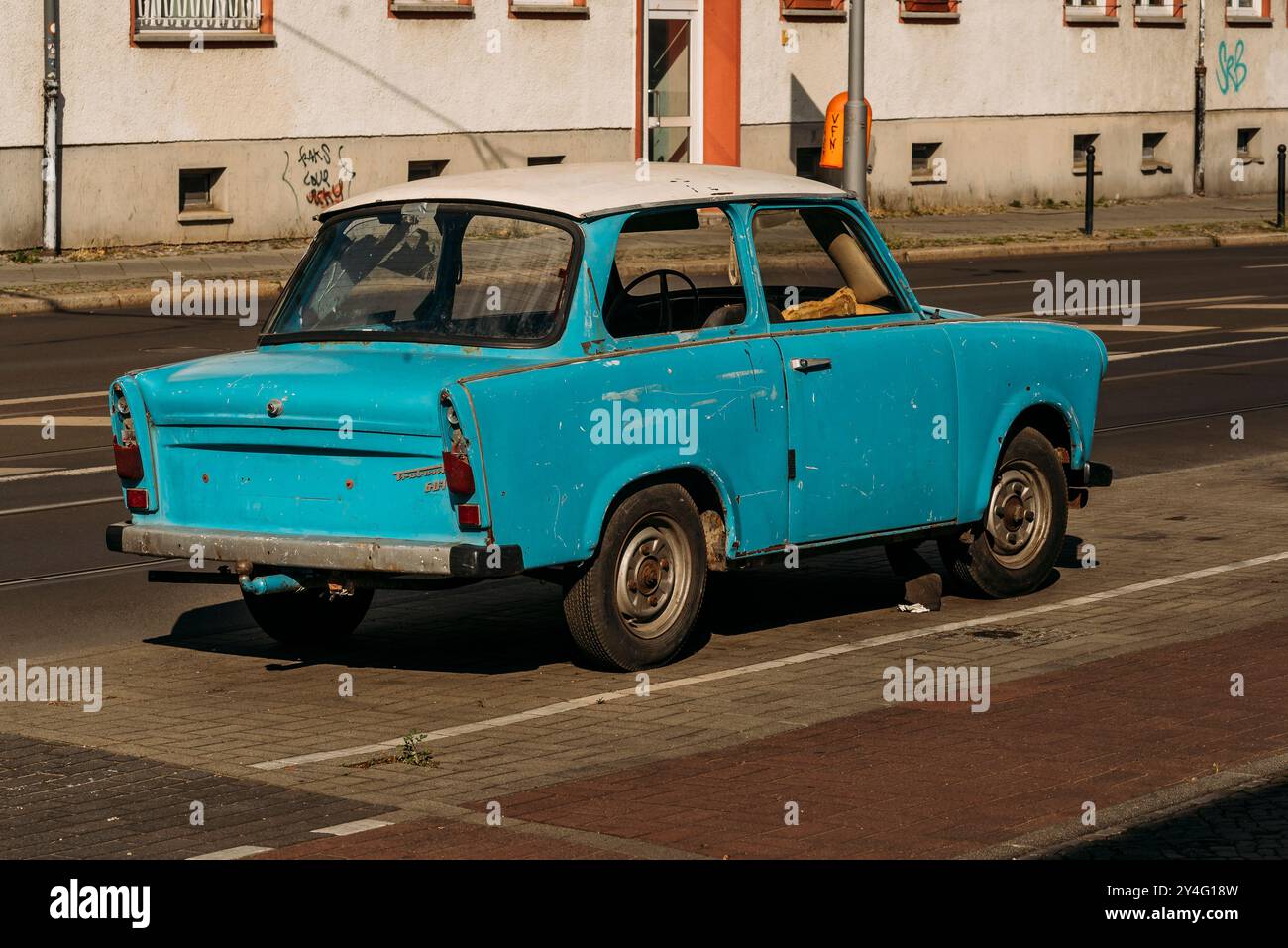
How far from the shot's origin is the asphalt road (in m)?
10.3

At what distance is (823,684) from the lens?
8492 mm

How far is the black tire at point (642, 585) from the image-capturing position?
331 inches

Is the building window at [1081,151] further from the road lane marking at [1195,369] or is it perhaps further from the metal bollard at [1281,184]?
the road lane marking at [1195,369]

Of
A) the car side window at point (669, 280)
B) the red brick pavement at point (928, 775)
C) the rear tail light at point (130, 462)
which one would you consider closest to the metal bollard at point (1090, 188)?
the car side window at point (669, 280)

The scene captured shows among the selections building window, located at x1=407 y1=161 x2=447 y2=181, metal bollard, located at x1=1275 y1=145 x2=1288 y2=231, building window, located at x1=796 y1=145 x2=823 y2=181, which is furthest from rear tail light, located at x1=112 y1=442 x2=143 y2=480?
metal bollard, located at x1=1275 y1=145 x2=1288 y2=231

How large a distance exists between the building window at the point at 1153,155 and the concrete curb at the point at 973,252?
627cm

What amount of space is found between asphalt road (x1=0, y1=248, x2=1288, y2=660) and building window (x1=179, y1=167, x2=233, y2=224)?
18.4ft

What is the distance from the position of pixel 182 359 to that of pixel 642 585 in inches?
428

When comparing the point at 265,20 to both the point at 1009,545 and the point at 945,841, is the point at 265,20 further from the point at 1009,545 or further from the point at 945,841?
the point at 945,841

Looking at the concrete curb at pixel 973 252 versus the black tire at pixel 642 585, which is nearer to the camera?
the black tire at pixel 642 585

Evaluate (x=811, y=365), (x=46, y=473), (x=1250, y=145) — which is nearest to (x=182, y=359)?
(x=46, y=473)

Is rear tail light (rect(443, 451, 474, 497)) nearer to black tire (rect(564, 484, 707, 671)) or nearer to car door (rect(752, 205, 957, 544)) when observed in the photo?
black tire (rect(564, 484, 707, 671))
